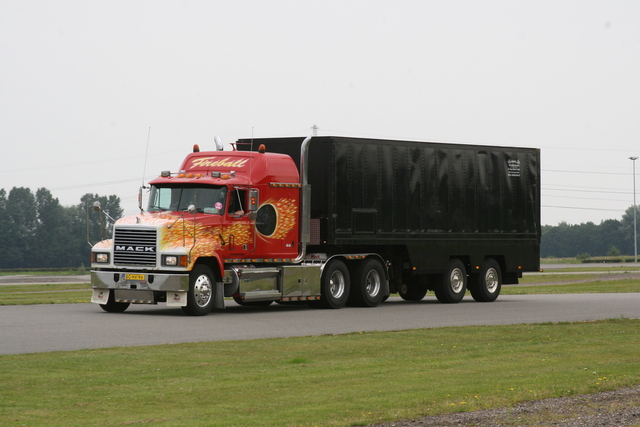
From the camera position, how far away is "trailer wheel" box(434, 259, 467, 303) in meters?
28.4

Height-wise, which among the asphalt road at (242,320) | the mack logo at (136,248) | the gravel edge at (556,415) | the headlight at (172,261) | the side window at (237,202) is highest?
the side window at (237,202)

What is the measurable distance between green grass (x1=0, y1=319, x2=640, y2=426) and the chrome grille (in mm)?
6144

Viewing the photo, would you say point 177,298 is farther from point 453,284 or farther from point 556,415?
point 556,415

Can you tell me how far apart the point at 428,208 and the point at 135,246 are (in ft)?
27.1

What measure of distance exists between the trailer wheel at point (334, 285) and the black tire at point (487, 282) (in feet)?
16.9

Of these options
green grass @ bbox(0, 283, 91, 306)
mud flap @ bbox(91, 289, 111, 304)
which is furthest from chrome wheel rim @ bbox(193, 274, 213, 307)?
green grass @ bbox(0, 283, 91, 306)

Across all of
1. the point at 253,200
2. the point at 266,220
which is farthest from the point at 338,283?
the point at 253,200

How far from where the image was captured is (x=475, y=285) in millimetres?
29469

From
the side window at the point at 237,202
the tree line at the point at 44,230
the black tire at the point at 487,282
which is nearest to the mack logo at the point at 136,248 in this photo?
the side window at the point at 237,202

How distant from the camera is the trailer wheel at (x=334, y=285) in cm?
2519

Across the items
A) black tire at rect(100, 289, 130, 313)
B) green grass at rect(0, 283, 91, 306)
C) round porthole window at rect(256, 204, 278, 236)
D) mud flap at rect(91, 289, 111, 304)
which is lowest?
green grass at rect(0, 283, 91, 306)

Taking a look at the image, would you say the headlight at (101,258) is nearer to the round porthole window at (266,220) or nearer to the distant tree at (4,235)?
the round porthole window at (266,220)

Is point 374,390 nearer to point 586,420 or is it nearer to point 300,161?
point 586,420

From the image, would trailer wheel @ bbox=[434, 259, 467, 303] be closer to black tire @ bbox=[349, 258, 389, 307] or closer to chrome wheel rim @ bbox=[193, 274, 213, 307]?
black tire @ bbox=[349, 258, 389, 307]
